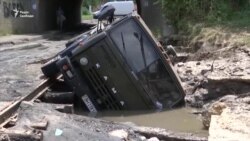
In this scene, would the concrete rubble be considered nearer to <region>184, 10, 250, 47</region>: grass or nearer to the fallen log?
the fallen log

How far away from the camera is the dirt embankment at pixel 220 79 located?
730 centimetres

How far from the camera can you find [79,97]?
1012 centimetres

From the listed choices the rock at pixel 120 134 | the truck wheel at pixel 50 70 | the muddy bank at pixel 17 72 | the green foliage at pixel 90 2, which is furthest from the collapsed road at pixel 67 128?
the green foliage at pixel 90 2

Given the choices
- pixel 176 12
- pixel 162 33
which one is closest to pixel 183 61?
pixel 176 12

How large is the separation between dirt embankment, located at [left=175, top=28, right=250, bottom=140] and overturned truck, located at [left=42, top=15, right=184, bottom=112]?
2.89 feet

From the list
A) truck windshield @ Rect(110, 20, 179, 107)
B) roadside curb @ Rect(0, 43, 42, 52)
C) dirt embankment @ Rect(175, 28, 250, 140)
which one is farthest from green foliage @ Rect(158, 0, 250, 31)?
truck windshield @ Rect(110, 20, 179, 107)

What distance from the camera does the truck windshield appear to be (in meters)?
9.88

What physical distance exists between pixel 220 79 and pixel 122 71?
2.09 m

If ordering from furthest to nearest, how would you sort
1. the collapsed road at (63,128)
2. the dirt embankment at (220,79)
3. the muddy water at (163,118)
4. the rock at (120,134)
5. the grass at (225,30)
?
the grass at (225,30) → the muddy water at (163,118) → the dirt embankment at (220,79) → the rock at (120,134) → the collapsed road at (63,128)

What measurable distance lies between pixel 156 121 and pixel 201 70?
325cm

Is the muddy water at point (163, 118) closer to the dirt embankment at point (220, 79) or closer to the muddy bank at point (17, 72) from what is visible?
the dirt embankment at point (220, 79)

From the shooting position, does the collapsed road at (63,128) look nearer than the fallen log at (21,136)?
No

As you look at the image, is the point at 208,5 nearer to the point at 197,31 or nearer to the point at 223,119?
the point at 197,31

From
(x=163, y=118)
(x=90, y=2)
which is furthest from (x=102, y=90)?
(x=90, y=2)
